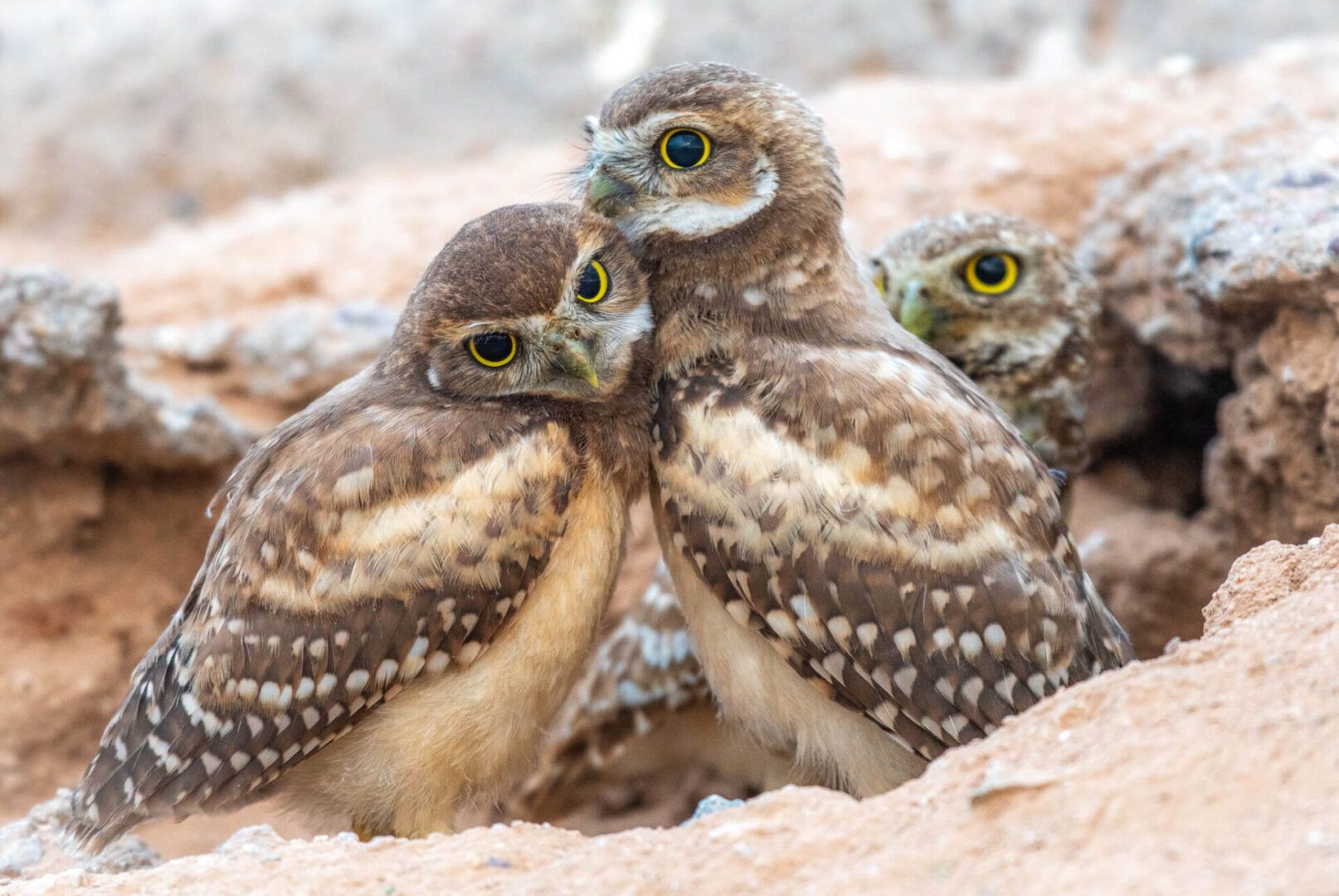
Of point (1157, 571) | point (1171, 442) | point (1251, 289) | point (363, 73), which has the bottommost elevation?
point (1157, 571)

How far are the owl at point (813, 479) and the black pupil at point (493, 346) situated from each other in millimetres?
412

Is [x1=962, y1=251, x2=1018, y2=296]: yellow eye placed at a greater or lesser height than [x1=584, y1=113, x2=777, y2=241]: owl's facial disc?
lesser

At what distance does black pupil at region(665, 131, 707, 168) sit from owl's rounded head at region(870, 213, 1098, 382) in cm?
128

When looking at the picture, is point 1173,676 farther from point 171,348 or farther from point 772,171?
point 171,348

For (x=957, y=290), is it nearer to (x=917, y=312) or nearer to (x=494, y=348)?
(x=917, y=312)

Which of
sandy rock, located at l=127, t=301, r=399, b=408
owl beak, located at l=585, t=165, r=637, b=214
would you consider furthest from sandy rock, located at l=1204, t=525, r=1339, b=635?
sandy rock, located at l=127, t=301, r=399, b=408

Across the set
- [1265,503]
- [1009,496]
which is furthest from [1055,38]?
[1009,496]

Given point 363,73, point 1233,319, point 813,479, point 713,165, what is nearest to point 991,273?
point 1233,319

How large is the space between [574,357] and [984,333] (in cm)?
177

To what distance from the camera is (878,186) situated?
21.8 feet

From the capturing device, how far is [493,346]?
3.57m

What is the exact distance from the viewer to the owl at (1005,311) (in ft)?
15.4

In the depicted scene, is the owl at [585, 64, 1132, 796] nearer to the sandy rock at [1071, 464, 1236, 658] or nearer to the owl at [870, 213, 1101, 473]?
the owl at [870, 213, 1101, 473]

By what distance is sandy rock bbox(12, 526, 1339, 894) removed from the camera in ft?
6.89
